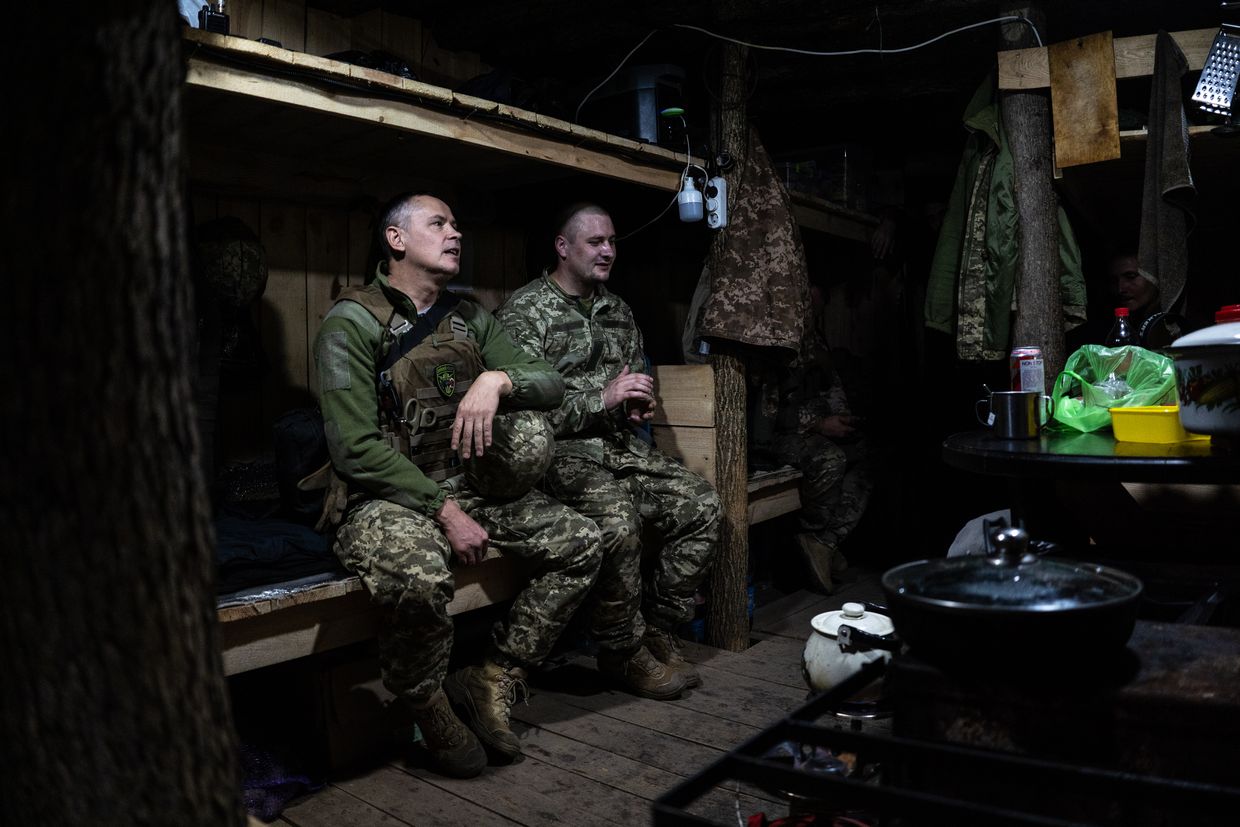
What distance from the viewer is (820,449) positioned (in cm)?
503

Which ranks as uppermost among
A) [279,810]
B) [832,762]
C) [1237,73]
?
[1237,73]

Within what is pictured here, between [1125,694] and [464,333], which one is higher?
[464,333]

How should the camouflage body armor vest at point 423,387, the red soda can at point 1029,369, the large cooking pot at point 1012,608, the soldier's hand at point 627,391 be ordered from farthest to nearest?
the soldier's hand at point 627,391 < the camouflage body armor vest at point 423,387 < the red soda can at point 1029,369 < the large cooking pot at point 1012,608

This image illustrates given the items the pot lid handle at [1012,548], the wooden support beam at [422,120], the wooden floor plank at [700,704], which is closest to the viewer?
the pot lid handle at [1012,548]

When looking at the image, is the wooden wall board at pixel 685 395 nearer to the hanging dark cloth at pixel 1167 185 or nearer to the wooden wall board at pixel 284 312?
the wooden wall board at pixel 284 312

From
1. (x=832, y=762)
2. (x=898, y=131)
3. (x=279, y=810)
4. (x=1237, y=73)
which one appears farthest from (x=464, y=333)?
(x=898, y=131)

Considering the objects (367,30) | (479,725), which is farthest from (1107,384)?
(367,30)

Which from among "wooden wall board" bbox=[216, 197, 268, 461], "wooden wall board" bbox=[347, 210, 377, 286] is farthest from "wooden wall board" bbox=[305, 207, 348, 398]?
"wooden wall board" bbox=[216, 197, 268, 461]

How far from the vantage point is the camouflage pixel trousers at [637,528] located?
343cm

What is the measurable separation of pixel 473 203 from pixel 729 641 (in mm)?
2340

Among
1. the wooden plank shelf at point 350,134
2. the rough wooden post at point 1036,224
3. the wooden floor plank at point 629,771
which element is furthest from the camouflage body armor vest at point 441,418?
the rough wooden post at point 1036,224

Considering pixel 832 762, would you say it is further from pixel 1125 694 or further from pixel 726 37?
pixel 726 37

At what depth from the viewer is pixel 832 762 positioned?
1968 millimetres

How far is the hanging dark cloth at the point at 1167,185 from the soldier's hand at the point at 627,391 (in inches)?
76.1
